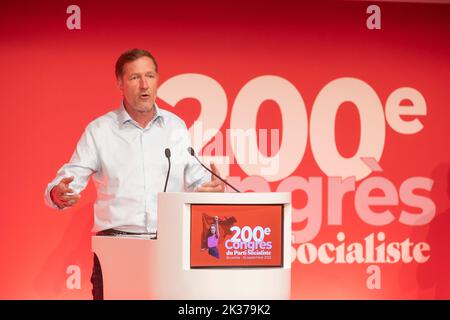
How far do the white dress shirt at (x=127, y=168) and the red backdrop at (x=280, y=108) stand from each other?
1.80ft

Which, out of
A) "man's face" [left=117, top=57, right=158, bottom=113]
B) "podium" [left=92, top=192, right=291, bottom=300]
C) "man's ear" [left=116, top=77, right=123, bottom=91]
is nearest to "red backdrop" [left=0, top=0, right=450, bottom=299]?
"man's ear" [left=116, top=77, right=123, bottom=91]

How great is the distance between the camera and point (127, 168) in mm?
5215

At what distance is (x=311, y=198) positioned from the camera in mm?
6027

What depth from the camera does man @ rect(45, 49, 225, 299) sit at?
16.7ft

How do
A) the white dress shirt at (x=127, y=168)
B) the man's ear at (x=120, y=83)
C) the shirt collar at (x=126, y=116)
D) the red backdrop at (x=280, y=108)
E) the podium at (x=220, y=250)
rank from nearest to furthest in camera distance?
the podium at (x=220, y=250)
the white dress shirt at (x=127, y=168)
the shirt collar at (x=126, y=116)
the man's ear at (x=120, y=83)
the red backdrop at (x=280, y=108)

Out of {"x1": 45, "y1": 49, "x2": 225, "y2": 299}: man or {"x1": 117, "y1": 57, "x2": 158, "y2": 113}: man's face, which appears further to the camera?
{"x1": 117, "y1": 57, "x2": 158, "y2": 113}: man's face

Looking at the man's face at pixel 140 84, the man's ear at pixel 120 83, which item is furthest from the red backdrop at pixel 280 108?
the man's face at pixel 140 84

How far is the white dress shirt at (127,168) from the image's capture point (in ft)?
16.7

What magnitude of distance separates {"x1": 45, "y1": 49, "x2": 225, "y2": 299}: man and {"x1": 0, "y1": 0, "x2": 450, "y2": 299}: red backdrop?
20.3 inches

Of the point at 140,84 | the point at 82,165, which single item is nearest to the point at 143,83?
the point at 140,84

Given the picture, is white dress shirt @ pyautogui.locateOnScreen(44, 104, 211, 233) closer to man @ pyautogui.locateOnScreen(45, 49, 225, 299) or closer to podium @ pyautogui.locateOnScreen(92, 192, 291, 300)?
man @ pyautogui.locateOnScreen(45, 49, 225, 299)

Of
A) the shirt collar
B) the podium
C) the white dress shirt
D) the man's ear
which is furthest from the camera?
the man's ear

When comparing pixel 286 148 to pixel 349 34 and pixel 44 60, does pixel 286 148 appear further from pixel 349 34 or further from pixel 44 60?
pixel 44 60

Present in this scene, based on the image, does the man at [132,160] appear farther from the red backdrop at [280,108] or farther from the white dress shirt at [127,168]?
the red backdrop at [280,108]
